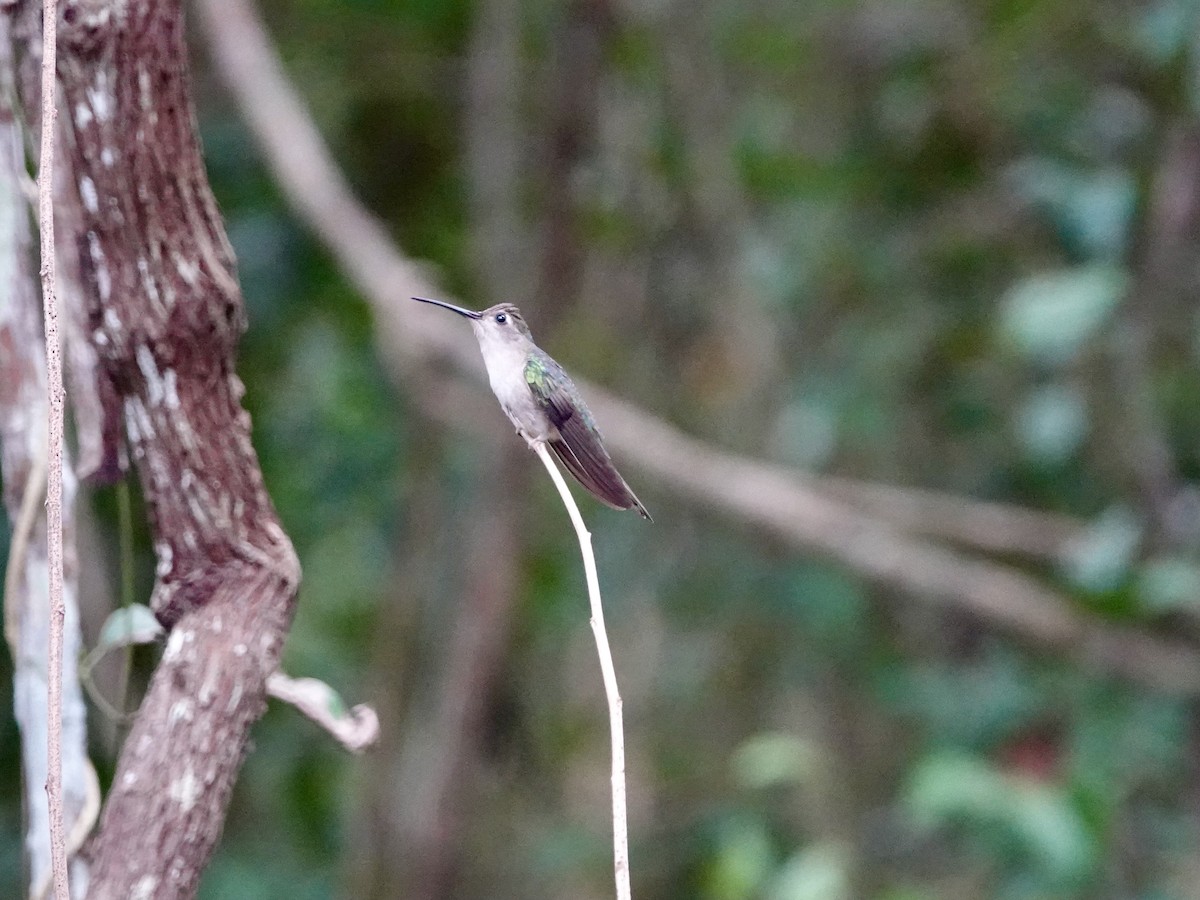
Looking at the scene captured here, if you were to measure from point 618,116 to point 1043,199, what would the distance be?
2.21 m

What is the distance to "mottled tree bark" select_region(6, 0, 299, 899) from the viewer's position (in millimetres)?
1629

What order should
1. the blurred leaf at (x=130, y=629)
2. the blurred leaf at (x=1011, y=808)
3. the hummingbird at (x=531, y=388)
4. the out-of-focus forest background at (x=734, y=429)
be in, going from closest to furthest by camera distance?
the blurred leaf at (x=130, y=629)
the hummingbird at (x=531, y=388)
the blurred leaf at (x=1011, y=808)
the out-of-focus forest background at (x=734, y=429)

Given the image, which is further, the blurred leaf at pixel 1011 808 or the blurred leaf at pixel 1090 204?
the blurred leaf at pixel 1090 204

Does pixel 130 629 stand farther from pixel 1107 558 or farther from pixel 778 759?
pixel 1107 558

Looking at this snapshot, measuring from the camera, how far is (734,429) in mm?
6426

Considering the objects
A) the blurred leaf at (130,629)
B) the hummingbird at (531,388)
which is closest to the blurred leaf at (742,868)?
the hummingbird at (531,388)

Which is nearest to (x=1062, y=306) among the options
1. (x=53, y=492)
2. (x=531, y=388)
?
(x=531, y=388)

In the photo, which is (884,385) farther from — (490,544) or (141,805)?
(141,805)

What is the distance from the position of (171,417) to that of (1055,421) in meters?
3.50

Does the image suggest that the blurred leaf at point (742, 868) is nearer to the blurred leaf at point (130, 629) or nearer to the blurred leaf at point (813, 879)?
the blurred leaf at point (813, 879)

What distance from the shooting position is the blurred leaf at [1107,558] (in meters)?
4.12

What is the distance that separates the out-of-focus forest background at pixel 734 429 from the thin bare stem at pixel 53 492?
2764 mm

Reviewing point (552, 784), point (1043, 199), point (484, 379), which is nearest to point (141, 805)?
point (484, 379)

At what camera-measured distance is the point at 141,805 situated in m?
1.65
